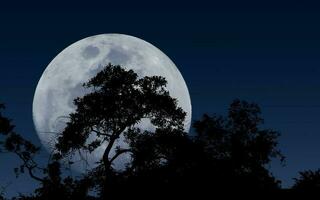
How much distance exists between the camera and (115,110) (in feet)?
137

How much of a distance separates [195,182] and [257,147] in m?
7.56

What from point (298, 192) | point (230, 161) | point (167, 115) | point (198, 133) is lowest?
point (298, 192)

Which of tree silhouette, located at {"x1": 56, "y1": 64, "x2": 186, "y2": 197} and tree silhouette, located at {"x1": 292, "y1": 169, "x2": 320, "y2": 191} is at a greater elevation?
tree silhouette, located at {"x1": 56, "y1": 64, "x2": 186, "y2": 197}

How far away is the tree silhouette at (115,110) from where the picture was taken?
41844 mm

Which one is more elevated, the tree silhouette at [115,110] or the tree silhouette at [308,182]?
the tree silhouette at [115,110]

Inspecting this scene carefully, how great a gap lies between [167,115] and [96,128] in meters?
5.62

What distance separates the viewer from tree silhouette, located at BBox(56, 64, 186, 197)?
4184 centimetres

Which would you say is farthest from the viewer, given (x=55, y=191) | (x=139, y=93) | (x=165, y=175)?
(x=139, y=93)

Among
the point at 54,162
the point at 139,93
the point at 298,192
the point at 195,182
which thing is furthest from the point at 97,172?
the point at 298,192

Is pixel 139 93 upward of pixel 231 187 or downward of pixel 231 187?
upward

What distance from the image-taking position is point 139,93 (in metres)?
42.3

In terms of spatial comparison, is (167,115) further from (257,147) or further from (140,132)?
(257,147)

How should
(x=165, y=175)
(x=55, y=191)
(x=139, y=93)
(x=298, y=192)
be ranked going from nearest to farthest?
1. (x=298, y=192)
2. (x=165, y=175)
3. (x=55, y=191)
4. (x=139, y=93)

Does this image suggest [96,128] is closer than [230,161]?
No
